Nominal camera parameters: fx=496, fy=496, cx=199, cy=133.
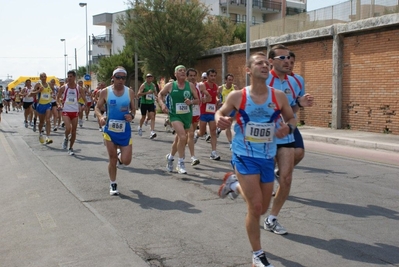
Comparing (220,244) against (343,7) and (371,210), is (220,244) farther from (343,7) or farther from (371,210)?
(343,7)

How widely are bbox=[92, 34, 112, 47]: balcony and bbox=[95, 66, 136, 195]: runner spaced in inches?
2645

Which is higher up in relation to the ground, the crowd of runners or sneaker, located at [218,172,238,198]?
the crowd of runners

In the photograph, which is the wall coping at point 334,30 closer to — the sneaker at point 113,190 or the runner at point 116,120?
the runner at point 116,120

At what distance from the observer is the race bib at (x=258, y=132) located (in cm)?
429

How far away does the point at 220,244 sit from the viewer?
16.3ft

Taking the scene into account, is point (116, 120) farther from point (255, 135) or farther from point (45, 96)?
point (45, 96)

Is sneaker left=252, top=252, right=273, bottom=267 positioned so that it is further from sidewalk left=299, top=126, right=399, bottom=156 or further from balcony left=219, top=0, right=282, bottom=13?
balcony left=219, top=0, right=282, bottom=13

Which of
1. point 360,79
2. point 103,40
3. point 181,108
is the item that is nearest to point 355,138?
point 360,79

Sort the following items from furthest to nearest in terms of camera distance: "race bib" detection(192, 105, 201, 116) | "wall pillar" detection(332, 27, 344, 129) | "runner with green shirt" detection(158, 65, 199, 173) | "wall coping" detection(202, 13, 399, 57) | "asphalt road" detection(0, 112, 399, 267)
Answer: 1. "wall pillar" detection(332, 27, 344, 129)
2. "wall coping" detection(202, 13, 399, 57)
3. "race bib" detection(192, 105, 201, 116)
4. "runner with green shirt" detection(158, 65, 199, 173)
5. "asphalt road" detection(0, 112, 399, 267)

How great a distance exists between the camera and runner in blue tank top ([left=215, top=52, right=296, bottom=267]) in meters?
4.23

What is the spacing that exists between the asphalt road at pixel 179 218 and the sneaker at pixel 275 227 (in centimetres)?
7

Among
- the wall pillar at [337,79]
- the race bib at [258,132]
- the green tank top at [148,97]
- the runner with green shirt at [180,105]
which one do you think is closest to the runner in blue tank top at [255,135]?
the race bib at [258,132]

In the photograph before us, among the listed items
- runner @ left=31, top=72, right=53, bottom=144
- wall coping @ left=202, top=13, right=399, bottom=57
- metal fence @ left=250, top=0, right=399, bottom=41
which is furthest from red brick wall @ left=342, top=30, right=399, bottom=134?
runner @ left=31, top=72, right=53, bottom=144

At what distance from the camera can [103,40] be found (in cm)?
7312
